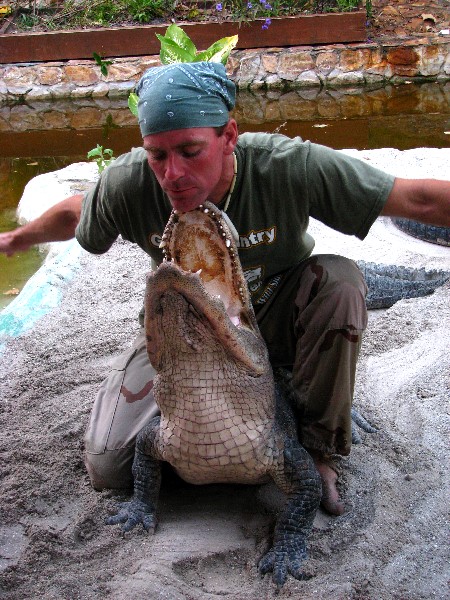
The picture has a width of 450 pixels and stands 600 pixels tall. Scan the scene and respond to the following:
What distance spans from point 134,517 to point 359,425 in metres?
0.88

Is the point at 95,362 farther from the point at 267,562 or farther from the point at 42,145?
the point at 42,145

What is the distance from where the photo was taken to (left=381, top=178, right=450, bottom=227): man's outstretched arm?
2000 millimetres

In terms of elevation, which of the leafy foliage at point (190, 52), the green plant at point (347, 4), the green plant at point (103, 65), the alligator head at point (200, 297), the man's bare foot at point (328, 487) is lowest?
the man's bare foot at point (328, 487)

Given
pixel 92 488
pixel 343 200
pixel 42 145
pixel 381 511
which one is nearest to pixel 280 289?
pixel 343 200

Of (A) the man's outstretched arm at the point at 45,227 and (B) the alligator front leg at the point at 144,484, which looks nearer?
(B) the alligator front leg at the point at 144,484

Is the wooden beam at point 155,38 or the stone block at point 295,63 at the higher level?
the wooden beam at point 155,38

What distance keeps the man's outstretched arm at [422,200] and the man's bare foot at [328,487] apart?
0.81 metres

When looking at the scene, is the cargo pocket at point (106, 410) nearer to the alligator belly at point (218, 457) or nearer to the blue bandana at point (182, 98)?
the alligator belly at point (218, 457)

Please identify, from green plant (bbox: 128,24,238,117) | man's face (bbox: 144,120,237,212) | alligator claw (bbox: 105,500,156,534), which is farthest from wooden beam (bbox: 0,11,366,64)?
alligator claw (bbox: 105,500,156,534)

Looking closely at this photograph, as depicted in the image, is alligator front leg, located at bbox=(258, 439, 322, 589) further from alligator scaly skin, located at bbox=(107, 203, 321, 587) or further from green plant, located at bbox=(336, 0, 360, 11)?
green plant, located at bbox=(336, 0, 360, 11)

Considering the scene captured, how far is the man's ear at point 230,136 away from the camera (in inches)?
79.8

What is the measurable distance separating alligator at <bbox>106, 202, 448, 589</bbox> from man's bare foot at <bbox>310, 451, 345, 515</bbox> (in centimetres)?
11

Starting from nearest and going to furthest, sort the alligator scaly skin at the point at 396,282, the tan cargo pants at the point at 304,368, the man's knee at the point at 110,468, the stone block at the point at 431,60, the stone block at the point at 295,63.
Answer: the tan cargo pants at the point at 304,368
the man's knee at the point at 110,468
the alligator scaly skin at the point at 396,282
the stone block at the point at 431,60
the stone block at the point at 295,63

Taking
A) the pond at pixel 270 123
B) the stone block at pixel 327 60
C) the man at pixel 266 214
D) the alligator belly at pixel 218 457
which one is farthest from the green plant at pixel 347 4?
the alligator belly at pixel 218 457
